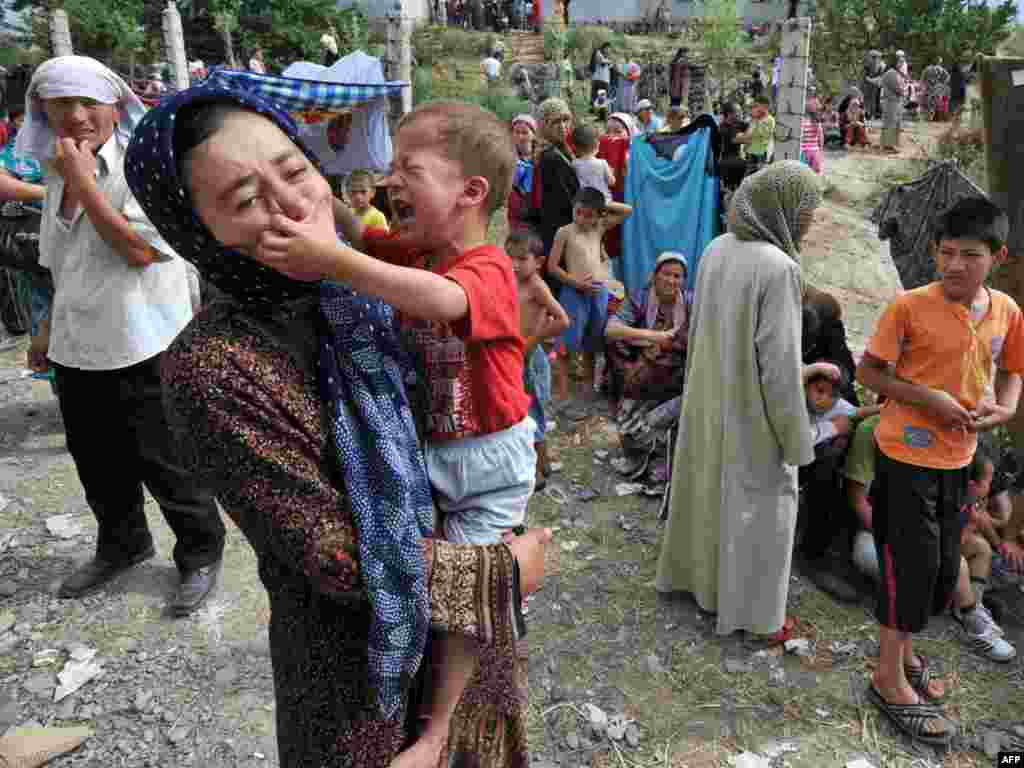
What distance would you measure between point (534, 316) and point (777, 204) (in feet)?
6.67

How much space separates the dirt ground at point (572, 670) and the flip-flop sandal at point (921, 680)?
0.11m

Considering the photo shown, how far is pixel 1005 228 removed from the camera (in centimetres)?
256

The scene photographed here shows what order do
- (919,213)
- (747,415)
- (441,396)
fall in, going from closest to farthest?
(441,396) → (747,415) → (919,213)

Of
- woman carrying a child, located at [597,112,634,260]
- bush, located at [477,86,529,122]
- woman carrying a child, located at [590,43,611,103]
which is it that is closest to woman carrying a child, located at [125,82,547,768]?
woman carrying a child, located at [597,112,634,260]

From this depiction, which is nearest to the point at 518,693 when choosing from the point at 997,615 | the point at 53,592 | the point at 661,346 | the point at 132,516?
the point at 132,516

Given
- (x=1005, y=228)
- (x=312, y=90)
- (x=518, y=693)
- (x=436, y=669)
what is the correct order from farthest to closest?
(x=1005, y=228)
(x=312, y=90)
(x=518, y=693)
(x=436, y=669)

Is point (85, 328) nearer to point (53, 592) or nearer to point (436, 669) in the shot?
point (53, 592)

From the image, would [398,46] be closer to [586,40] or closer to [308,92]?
[308,92]

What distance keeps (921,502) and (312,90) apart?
241 centimetres

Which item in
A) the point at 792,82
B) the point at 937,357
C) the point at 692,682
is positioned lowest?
the point at 692,682

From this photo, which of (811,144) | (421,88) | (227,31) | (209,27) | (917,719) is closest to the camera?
(917,719)

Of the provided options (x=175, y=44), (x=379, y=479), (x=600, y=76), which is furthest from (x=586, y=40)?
(x=379, y=479)

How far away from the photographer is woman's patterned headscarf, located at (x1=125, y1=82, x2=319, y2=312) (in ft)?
3.35

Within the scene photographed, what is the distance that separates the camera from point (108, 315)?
3027 mm
